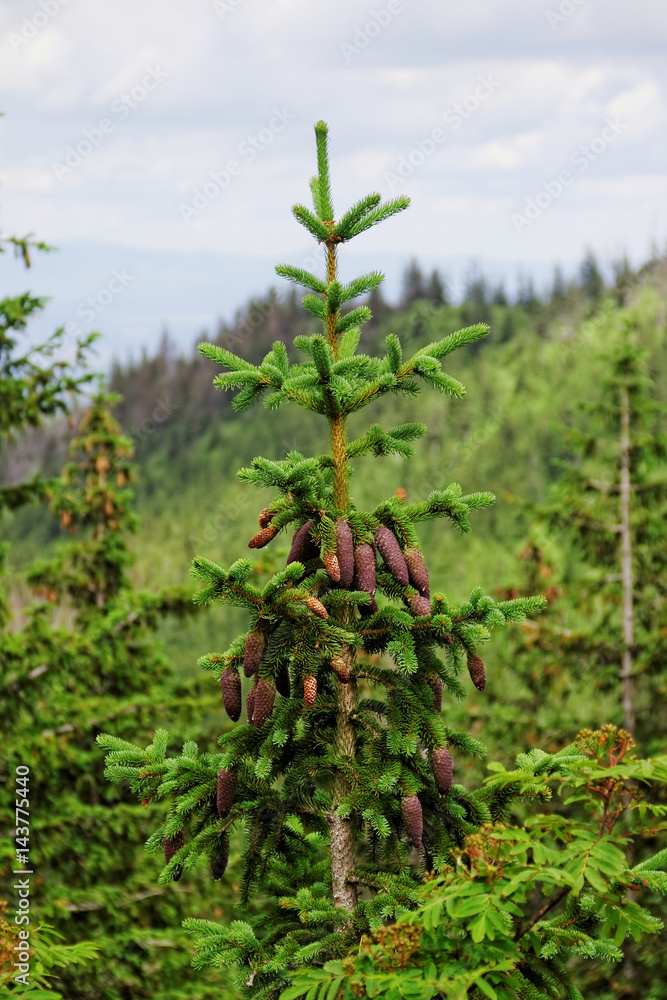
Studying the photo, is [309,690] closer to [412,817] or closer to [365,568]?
[365,568]

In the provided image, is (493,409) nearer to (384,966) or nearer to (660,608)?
(660,608)

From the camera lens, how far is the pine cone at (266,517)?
4385 mm

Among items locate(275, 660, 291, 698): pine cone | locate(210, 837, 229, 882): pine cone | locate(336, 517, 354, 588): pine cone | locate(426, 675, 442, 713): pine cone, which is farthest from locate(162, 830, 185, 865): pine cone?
locate(336, 517, 354, 588): pine cone

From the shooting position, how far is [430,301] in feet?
648

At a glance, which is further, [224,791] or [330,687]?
[330,687]

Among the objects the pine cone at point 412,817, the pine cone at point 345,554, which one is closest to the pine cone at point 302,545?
the pine cone at point 345,554

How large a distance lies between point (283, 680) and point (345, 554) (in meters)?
0.70

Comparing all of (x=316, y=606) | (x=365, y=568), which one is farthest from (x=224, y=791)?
(x=365, y=568)

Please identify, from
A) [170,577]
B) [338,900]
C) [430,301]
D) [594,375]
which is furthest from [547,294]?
[338,900]

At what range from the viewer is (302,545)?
14.8ft

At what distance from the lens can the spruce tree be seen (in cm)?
425

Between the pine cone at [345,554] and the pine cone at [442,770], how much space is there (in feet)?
3.00

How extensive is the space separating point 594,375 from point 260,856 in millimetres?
143765

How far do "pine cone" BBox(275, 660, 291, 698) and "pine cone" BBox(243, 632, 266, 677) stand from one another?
0.72 feet
